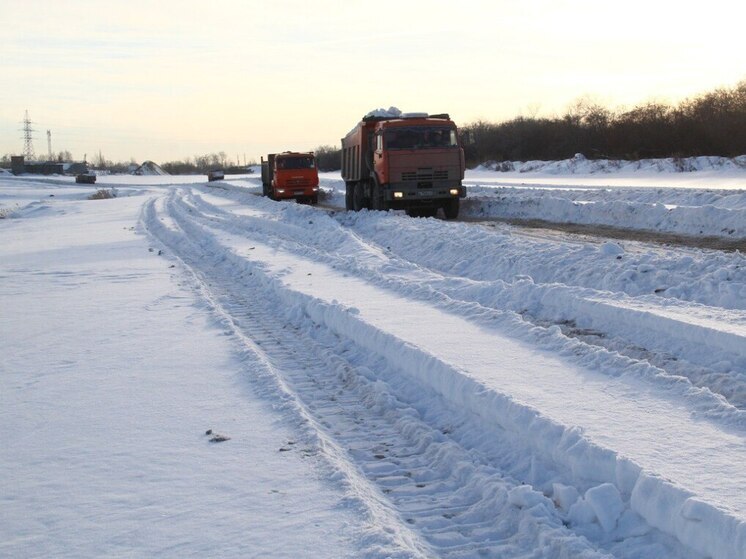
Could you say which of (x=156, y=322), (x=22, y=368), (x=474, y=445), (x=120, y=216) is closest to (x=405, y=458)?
(x=474, y=445)

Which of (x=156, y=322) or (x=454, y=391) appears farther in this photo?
(x=156, y=322)

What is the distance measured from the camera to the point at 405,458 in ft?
16.7

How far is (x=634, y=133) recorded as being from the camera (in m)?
51.5

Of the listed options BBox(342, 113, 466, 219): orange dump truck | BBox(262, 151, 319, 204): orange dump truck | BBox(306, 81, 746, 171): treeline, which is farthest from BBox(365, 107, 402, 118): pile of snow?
BBox(262, 151, 319, 204): orange dump truck

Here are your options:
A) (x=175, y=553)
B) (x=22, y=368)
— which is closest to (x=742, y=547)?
(x=175, y=553)

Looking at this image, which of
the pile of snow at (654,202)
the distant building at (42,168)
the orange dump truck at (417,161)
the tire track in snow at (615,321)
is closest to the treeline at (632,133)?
the pile of snow at (654,202)

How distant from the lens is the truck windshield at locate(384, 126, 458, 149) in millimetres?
23016

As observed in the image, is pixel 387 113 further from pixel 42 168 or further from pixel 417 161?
pixel 42 168

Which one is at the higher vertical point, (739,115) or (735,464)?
(739,115)

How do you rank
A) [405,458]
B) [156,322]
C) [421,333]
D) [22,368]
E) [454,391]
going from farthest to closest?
[156,322], [421,333], [22,368], [454,391], [405,458]

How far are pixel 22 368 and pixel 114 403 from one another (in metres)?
1.83

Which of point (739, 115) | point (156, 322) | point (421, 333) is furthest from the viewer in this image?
point (739, 115)

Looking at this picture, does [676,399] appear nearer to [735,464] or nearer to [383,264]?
[735,464]

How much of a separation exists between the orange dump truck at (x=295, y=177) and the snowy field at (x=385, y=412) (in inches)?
1054
